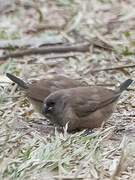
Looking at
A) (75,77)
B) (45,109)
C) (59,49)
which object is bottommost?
(75,77)

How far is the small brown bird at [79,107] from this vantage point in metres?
5.91

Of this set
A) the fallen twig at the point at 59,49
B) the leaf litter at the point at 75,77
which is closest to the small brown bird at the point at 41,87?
the leaf litter at the point at 75,77

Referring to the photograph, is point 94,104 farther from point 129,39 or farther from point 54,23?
point 54,23

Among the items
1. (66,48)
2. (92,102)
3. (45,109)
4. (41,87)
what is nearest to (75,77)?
(66,48)

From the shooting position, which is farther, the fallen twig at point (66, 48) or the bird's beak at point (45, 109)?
the fallen twig at point (66, 48)

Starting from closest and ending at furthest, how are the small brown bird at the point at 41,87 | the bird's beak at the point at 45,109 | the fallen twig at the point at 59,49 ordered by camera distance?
the bird's beak at the point at 45,109, the small brown bird at the point at 41,87, the fallen twig at the point at 59,49

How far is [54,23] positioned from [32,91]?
344 cm

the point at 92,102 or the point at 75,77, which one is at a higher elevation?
the point at 92,102

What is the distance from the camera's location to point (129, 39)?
8648 mm

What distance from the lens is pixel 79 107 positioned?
5934 millimetres

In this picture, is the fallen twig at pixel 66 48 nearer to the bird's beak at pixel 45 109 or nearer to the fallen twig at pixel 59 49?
the fallen twig at pixel 59 49

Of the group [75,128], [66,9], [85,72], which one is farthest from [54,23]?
[75,128]

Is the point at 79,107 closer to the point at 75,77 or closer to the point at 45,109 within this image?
the point at 45,109

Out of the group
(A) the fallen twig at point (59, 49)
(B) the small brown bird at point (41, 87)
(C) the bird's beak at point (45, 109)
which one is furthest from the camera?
(A) the fallen twig at point (59, 49)
